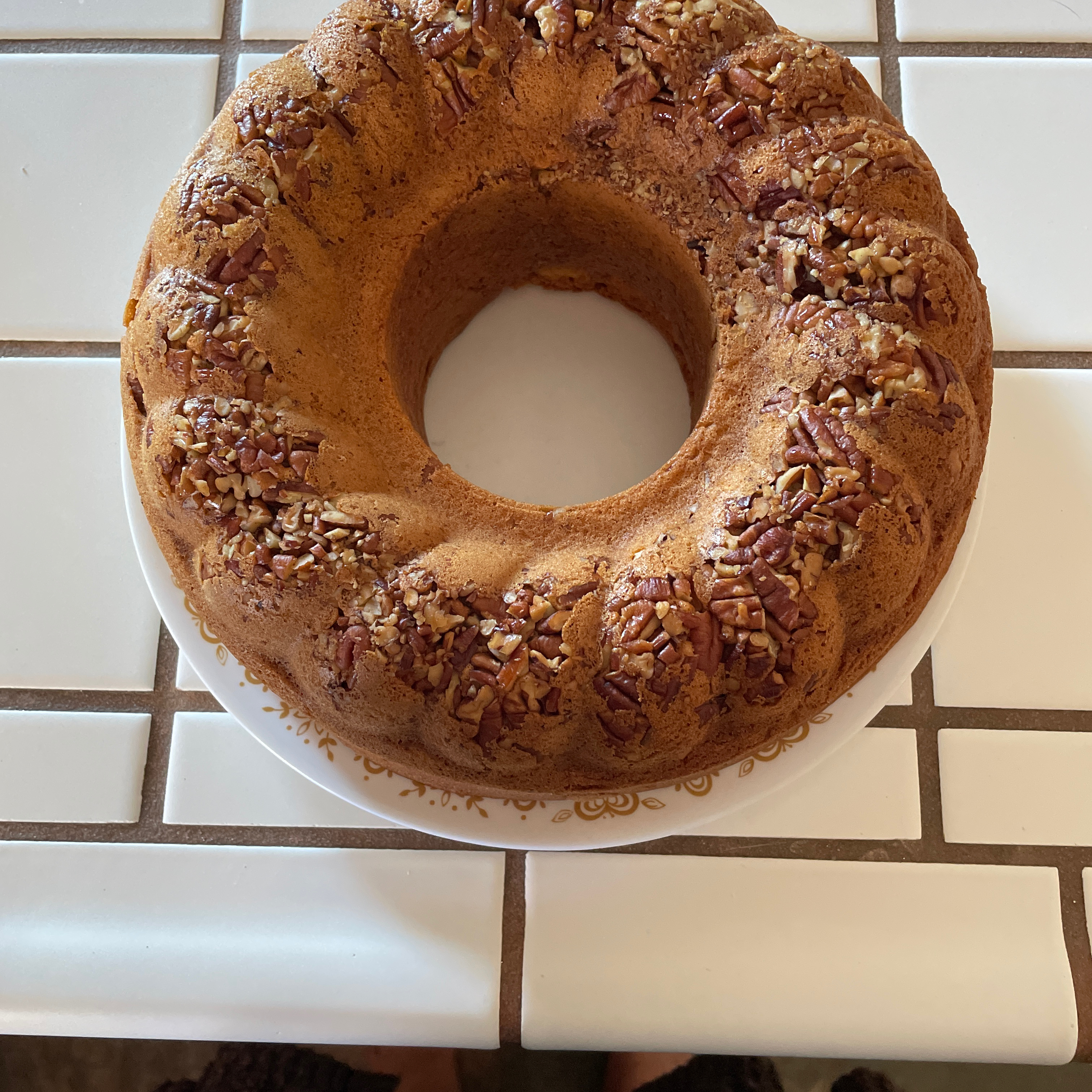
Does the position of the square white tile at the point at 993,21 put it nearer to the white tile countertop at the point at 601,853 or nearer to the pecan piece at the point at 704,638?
the white tile countertop at the point at 601,853

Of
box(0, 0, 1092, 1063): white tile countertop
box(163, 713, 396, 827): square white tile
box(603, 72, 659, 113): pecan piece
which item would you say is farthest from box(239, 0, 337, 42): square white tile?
box(163, 713, 396, 827): square white tile

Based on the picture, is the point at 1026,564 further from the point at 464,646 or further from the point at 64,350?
the point at 64,350

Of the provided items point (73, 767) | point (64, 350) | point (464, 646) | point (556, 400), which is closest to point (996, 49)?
point (556, 400)

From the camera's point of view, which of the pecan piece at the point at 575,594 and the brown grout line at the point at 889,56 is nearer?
the pecan piece at the point at 575,594

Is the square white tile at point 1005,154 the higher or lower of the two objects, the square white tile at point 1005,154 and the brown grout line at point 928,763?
the higher

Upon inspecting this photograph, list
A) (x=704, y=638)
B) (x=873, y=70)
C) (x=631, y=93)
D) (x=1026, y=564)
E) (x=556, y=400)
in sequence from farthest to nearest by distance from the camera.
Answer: (x=873, y=70) < (x=1026, y=564) < (x=556, y=400) < (x=631, y=93) < (x=704, y=638)

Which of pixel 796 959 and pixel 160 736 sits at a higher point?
pixel 160 736

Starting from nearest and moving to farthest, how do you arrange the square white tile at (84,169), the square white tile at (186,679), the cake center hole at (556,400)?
the cake center hole at (556,400) → the square white tile at (186,679) → the square white tile at (84,169)

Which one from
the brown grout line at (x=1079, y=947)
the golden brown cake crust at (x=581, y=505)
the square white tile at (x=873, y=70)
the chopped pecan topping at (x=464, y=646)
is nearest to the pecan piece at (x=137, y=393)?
the golden brown cake crust at (x=581, y=505)
